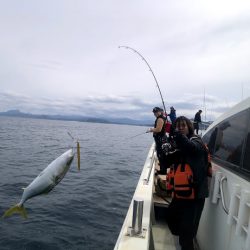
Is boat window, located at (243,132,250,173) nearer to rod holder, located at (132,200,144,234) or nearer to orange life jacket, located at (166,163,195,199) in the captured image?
orange life jacket, located at (166,163,195,199)

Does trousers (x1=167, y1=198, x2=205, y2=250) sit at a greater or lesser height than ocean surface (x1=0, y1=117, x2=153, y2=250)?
greater

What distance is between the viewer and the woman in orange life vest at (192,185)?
11.1 ft

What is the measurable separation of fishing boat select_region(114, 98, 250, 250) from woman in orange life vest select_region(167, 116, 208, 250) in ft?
0.72

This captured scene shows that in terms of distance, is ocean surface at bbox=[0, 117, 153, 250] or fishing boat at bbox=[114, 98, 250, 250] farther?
ocean surface at bbox=[0, 117, 153, 250]

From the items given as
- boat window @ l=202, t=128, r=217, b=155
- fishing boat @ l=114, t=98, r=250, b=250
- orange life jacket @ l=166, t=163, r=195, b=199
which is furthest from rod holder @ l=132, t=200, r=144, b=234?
boat window @ l=202, t=128, r=217, b=155

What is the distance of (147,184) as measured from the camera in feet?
15.2

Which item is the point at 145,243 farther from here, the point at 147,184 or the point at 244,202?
the point at 147,184

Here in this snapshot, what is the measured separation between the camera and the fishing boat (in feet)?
8.66

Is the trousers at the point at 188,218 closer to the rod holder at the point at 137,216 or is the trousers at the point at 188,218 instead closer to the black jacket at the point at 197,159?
the black jacket at the point at 197,159

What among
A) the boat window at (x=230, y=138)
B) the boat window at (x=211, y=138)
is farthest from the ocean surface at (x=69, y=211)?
the boat window at (x=211, y=138)

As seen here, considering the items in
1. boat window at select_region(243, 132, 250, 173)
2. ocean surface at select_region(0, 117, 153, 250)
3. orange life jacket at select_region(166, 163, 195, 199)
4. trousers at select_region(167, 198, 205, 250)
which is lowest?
ocean surface at select_region(0, 117, 153, 250)

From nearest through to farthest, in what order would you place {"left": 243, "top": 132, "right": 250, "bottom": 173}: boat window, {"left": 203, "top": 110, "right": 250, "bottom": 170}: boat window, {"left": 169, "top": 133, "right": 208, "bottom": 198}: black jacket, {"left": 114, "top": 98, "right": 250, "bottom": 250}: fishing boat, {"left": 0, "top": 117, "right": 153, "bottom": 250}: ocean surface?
{"left": 114, "top": 98, "right": 250, "bottom": 250}: fishing boat → {"left": 243, "top": 132, "right": 250, "bottom": 173}: boat window → {"left": 203, "top": 110, "right": 250, "bottom": 170}: boat window → {"left": 169, "top": 133, "right": 208, "bottom": 198}: black jacket → {"left": 0, "top": 117, "right": 153, "bottom": 250}: ocean surface

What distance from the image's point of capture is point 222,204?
3.24 m

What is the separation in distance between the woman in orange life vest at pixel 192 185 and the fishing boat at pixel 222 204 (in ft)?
0.72
